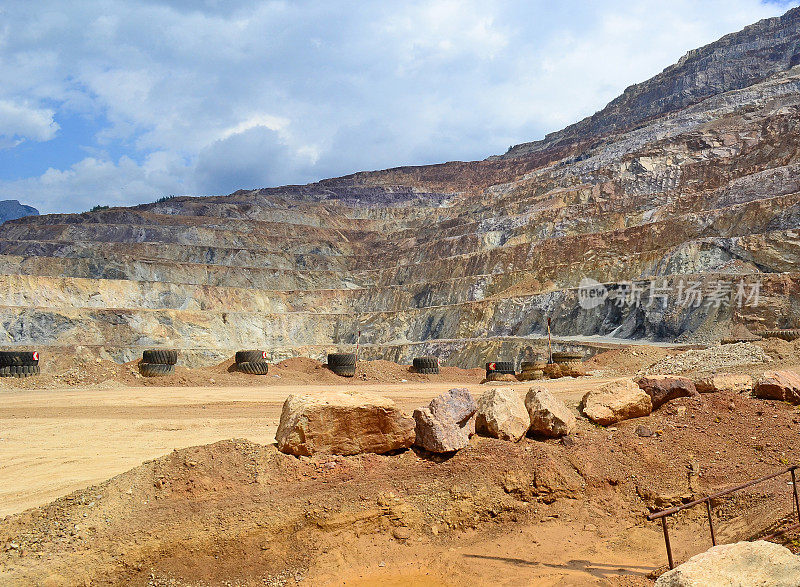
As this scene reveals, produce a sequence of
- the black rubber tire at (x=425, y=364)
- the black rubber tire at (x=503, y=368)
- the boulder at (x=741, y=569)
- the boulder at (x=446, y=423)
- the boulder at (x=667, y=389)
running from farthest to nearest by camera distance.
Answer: the black rubber tire at (x=425, y=364) → the black rubber tire at (x=503, y=368) → the boulder at (x=667, y=389) → the boulder at (x=446, y=423) → the boulder at (x=741, y=569)

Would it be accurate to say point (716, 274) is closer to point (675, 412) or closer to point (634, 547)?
point (675, 412)

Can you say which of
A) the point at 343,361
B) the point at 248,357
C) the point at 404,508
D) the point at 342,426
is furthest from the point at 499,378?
the point at 404,508

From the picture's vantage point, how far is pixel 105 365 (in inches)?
973

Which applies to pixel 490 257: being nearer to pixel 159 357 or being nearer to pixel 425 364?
pixel 425 364

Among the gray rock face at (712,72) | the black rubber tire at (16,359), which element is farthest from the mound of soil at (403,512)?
the gray rock face at (712,72)

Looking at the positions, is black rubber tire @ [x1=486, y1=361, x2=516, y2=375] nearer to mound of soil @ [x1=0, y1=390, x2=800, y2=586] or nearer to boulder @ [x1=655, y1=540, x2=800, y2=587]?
mound of soil @ [x1=0, y1=390, x2=800, y2=586]

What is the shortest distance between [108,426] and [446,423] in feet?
29.7

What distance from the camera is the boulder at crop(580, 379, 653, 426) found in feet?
31.3

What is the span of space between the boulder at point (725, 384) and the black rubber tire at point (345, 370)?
61.8 feet

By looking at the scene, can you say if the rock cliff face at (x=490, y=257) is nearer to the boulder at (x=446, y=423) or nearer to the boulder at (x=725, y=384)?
the boulder at (x=725, y=384)

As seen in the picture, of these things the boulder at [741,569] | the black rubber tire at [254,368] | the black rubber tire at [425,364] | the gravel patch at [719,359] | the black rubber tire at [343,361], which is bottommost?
the black rubber tire at [425,364]

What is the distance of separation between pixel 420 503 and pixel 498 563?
1.27 meters

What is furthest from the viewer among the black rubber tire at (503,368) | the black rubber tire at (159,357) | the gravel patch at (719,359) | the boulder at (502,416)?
the black rubber tire at (503,368)

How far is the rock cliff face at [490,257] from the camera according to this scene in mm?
38969
